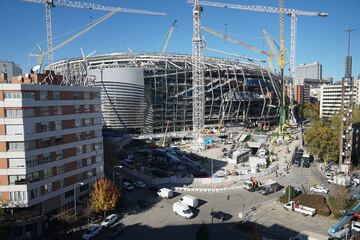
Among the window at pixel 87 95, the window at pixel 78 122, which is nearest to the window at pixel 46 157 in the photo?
the window at pixel 78 122

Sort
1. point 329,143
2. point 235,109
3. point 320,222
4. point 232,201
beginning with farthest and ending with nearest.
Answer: point 235,109, point 329,143, point 232,201, point 320,222

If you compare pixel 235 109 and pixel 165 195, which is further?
pixel 235 109

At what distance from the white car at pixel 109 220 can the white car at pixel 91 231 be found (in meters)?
0.80

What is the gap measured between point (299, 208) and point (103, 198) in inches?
770

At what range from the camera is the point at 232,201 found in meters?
34.7

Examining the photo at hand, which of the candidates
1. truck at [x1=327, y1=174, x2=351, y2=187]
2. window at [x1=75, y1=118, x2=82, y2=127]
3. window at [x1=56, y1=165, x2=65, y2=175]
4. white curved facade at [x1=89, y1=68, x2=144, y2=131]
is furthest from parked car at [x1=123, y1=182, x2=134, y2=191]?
white curved facade at [x1=89, y1=68, x2=144, y2=131]

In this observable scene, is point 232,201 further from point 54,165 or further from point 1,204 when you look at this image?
point 1,204

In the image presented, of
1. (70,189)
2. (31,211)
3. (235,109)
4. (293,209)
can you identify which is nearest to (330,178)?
(293,209)

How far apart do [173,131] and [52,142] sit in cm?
6175

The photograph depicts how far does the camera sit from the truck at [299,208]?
29875mm

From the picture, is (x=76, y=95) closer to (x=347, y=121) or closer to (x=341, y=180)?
(x=341, y=180)

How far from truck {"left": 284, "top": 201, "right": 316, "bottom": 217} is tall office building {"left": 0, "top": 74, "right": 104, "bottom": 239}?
68.5ft

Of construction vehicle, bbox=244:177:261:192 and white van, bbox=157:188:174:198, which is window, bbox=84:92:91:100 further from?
construction vehicle, bbox=244:177:261:192

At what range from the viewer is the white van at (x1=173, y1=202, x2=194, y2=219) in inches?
1176
